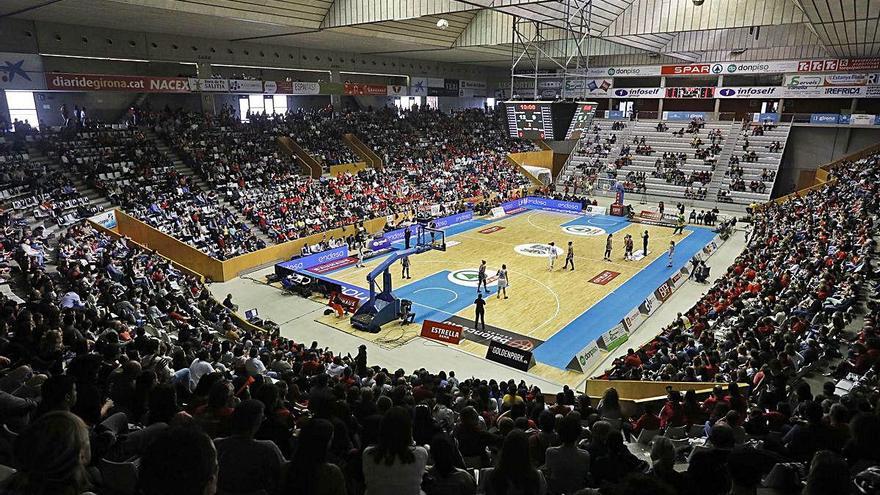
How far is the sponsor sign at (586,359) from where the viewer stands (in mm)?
14883

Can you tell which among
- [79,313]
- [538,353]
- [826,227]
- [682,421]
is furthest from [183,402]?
[826,227]

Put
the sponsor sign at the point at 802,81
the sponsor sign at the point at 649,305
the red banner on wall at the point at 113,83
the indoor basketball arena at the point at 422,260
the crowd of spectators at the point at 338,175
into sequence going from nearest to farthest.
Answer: the indoor basketball arena at the point at 422,260 → the sponsor sign at the point at 649,305 → the red banner on wall at the point at 113,83 → the crowd of spectators at the point at 338,175 → the sponsor sign at the point at 802,81

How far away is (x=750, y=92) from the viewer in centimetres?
4497

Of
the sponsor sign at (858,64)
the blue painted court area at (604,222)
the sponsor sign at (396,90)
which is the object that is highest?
the sponsor sign at (858,64)

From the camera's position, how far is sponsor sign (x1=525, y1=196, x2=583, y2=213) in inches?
1507

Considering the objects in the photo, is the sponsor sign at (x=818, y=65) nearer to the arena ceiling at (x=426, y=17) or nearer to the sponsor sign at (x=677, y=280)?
the arena ceiling at (x=426, y=17)

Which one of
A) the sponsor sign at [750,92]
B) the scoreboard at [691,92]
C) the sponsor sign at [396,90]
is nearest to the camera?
the sponsor sign at [396,90]

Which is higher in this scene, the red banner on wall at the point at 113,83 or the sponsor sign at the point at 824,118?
the red banner on wall at the point at 113,83

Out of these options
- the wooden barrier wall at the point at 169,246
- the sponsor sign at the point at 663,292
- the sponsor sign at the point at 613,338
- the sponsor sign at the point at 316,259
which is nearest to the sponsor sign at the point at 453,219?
the sponsor sign at the point at 316,259

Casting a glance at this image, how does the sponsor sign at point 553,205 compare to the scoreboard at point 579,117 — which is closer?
the scoreboard at point 579,117

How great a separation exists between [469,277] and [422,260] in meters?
3.55

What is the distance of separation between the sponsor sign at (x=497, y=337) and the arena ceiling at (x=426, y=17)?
10.4 m

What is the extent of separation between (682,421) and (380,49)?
34094 millimetres

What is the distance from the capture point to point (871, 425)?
4145 millimetres
